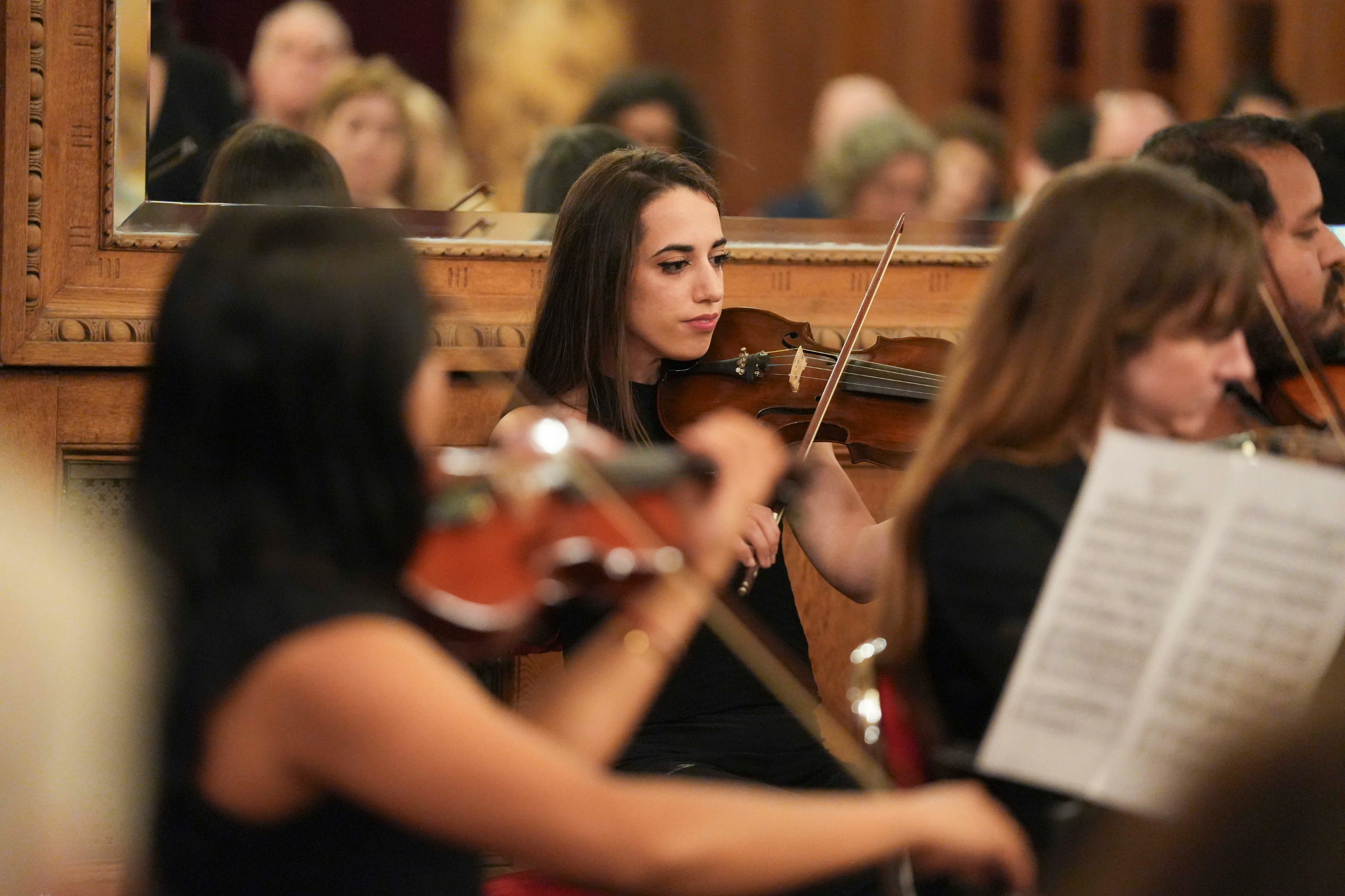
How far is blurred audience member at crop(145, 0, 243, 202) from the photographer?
7.54ft

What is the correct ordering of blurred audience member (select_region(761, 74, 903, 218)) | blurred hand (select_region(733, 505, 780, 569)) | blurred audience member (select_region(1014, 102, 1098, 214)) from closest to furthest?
blurred hand (select_region(733, 505, 780, 569)) → blurred audience member (select_region(761, 74, 903, 218)) → blurred audience member (select_region(1014, 102, 1098, 214))

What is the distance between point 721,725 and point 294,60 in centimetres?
122

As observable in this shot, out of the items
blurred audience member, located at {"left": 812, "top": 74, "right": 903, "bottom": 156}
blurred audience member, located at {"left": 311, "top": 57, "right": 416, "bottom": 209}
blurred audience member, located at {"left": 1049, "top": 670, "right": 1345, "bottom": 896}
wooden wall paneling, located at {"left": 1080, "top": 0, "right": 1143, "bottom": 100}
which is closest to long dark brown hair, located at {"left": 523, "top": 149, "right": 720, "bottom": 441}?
blurred audience member, located at {"left": 311, "top": 57, "right": 416, "bottom": 209}

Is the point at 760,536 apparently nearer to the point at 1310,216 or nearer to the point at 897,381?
the point at 897,381

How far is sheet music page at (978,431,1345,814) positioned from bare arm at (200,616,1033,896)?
144 mm

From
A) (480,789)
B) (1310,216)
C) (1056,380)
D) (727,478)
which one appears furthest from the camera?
(1310,216)

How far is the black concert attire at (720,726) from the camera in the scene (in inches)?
78.4

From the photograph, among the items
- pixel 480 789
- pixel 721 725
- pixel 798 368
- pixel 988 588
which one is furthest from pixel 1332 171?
pixel 480 789

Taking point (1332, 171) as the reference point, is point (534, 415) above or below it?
below

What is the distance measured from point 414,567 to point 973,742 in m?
0.54

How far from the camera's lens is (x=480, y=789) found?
0.96 metres

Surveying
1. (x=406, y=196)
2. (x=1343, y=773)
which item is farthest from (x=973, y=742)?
(x=406, y=196)

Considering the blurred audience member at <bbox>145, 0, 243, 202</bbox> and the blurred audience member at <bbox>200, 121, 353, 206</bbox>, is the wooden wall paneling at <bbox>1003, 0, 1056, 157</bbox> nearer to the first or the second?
the blurred audience member at <bbox>200, 121, 353, 206</bbox>

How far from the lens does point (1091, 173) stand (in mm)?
1413
